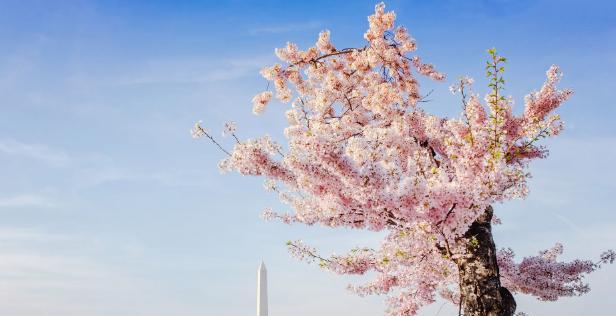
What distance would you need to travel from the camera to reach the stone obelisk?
2255cm

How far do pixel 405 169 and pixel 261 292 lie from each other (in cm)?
1517

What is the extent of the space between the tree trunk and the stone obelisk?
13.8 m

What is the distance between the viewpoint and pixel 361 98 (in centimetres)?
1255

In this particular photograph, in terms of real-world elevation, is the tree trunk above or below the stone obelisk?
below

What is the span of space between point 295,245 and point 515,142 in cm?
415

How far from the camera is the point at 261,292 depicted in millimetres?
22719

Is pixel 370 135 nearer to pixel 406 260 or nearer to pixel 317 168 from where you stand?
pixel 317 168

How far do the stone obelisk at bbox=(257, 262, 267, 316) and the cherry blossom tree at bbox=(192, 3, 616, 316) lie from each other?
9789 millimetres

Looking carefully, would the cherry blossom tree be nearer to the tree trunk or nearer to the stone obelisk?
the tree trunk

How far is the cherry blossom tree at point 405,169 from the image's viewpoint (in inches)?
293

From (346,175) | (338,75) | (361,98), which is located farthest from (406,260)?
(338,75)

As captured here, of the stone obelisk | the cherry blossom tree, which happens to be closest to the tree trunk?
the cherry blossom tree

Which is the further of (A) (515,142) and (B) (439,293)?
(B) (439,293)

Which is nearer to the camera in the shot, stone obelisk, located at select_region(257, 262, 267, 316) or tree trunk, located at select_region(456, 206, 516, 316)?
tree trunk, located at select_region(456, 206, 516, 316)
